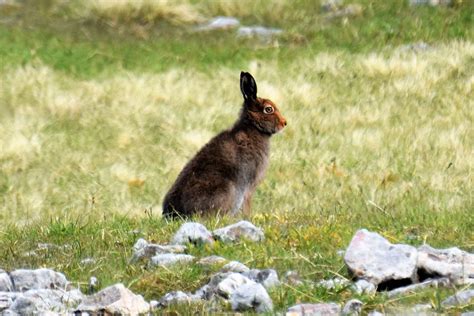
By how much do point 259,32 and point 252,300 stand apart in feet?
59.8

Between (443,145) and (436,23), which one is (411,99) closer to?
(443,145)

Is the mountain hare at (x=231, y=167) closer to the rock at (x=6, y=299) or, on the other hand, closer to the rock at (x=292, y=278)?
the rock at (x=292, y=278)

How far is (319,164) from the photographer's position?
14977mm

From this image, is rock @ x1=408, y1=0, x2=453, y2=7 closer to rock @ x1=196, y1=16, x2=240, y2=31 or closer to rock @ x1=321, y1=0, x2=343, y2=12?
rock @ x1=321, y1=0, x2=343, y2=12

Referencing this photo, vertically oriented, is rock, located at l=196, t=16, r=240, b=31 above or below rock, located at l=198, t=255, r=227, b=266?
below

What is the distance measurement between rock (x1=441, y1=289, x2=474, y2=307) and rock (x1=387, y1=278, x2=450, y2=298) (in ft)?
1.11

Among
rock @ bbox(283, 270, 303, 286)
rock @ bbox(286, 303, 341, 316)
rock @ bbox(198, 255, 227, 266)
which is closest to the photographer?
rock @ bbox(286, 303, 341, 316)

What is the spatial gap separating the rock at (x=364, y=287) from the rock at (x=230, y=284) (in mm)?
586

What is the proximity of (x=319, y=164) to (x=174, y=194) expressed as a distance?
4.74 m

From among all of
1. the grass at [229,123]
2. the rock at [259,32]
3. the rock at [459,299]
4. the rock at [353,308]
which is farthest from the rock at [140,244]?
the rock at [259,32]

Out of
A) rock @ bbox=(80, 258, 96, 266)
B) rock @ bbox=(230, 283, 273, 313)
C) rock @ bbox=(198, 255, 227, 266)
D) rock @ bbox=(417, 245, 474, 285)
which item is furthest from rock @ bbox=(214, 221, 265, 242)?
rock @ bbox=(230, 283, 273, 313)

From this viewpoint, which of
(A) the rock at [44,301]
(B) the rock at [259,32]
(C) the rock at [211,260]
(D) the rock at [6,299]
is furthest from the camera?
(B) the rock at [259,32]

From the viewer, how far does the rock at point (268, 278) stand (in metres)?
6.89

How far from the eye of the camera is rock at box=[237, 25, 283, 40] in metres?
24.1
